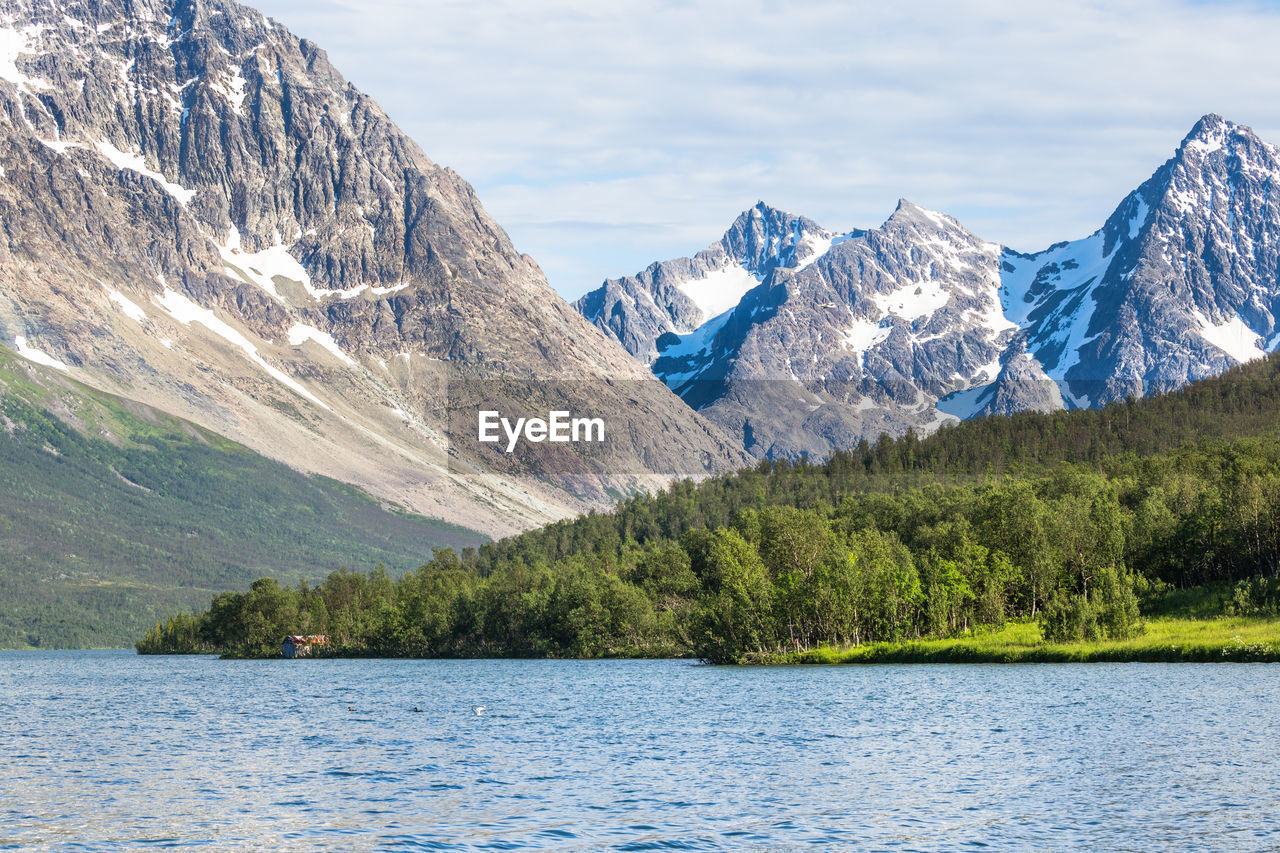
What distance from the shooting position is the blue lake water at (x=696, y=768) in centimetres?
5128

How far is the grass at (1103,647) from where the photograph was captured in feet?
409

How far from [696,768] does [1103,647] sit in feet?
253

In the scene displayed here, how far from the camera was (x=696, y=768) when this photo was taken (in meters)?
69.5

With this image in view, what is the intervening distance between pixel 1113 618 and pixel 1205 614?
1407 centimetres

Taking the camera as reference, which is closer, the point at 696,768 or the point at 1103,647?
the point at 696,768

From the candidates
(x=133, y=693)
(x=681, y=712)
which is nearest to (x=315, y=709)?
(x=681, y=712)

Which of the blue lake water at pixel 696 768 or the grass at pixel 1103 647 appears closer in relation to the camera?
the blue lake water at pixel 696 768

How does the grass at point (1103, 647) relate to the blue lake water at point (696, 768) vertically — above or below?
above

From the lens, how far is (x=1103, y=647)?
437 ft

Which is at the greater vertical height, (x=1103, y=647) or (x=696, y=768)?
(x=1103, y=647)

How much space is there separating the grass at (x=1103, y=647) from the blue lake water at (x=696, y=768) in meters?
7.57

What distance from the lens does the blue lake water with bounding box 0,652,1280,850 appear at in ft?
168

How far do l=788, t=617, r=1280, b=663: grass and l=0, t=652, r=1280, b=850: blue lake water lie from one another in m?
7.57

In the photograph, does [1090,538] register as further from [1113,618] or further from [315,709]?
[315,709]
